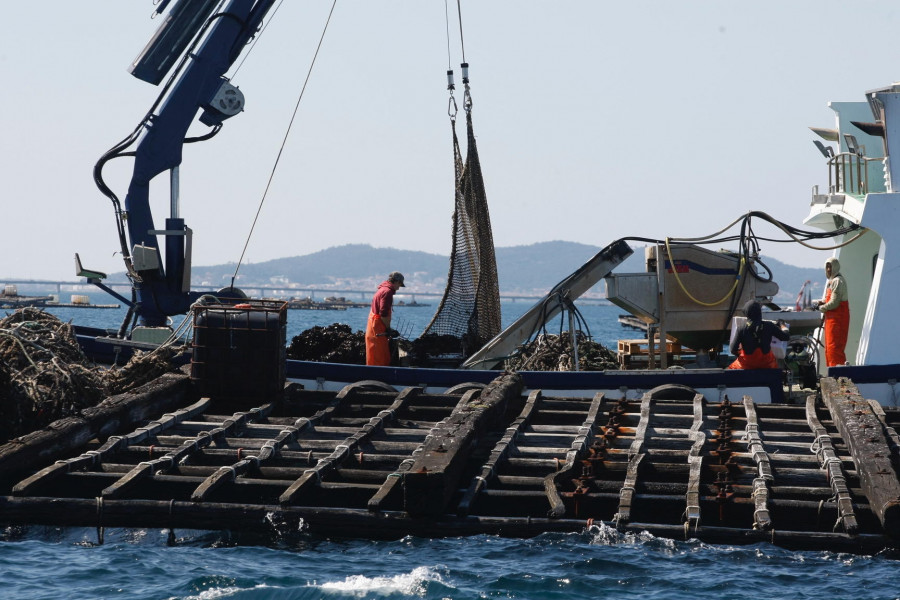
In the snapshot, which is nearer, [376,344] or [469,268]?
[376,344]

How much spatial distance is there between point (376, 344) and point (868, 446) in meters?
6.84

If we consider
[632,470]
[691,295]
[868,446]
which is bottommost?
[632,470]

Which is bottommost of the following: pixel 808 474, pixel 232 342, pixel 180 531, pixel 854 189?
pixel 180 531

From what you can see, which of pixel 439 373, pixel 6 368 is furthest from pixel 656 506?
pixel 6 368

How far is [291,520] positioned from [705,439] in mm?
4021

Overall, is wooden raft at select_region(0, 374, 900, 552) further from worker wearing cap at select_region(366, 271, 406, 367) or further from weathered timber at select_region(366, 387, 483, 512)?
worker wearing cap at select_region(366, 271, 406, 367)

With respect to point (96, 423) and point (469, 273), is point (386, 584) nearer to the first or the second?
point (96, 423)

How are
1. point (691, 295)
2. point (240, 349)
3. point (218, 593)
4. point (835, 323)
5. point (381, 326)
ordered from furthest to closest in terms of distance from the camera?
1. point (691, 295)
2. point (381, 326)
3. point (835, 323)
4. point (240, 349)
5. point (218, 593)

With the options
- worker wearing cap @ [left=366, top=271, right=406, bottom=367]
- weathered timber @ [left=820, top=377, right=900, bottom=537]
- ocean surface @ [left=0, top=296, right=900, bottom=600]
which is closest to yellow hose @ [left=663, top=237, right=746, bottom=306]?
weathered timber @ [left=820, top=377, right=900, bottom=537]

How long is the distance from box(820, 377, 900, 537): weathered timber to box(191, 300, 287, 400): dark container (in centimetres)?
592

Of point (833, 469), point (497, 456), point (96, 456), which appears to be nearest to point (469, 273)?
point (497, 456)

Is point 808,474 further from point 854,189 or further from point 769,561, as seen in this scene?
point 854,189

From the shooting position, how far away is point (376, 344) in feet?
48.5

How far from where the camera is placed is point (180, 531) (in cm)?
941
